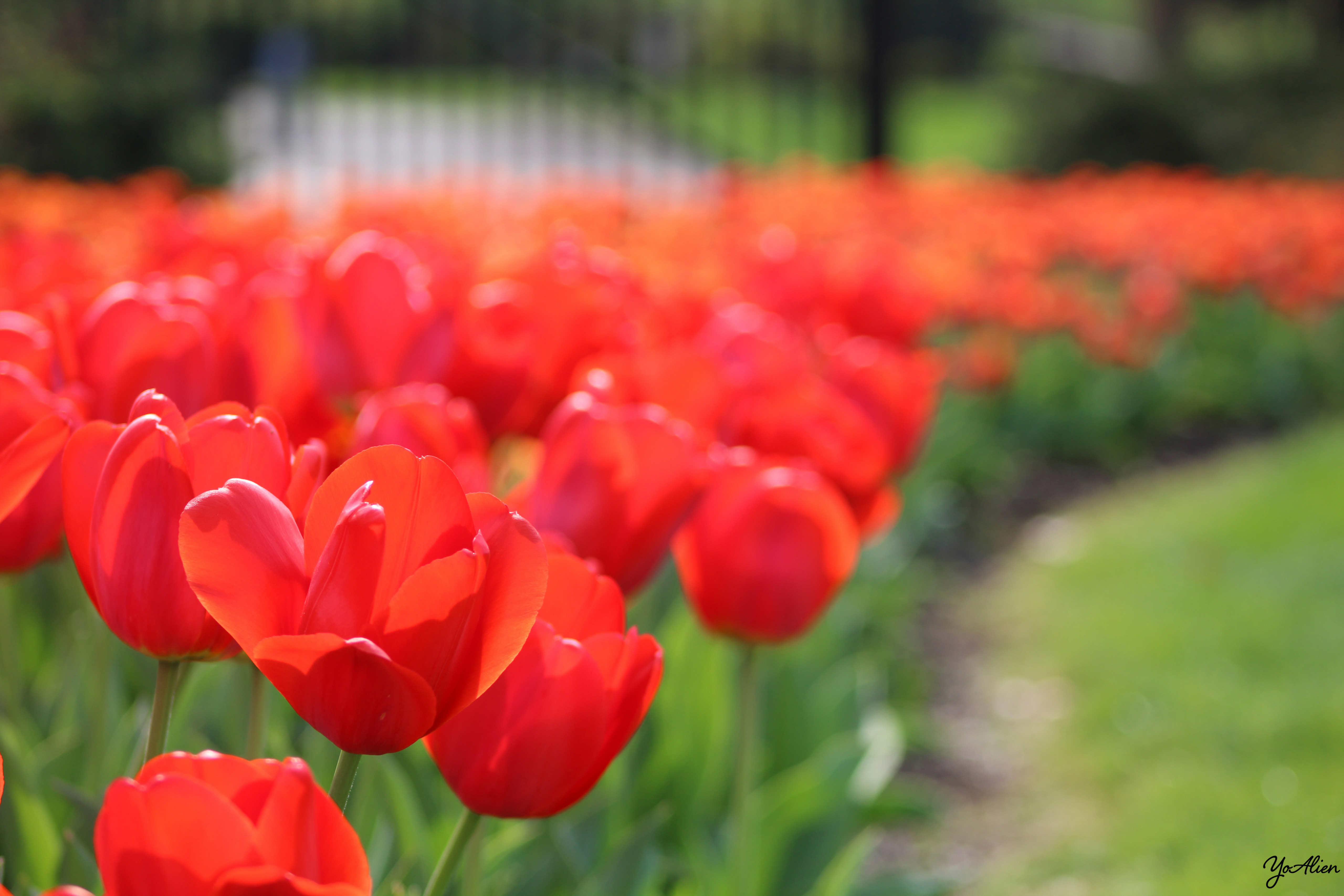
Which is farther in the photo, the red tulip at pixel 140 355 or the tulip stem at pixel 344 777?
the red tulip at pixel 140 355

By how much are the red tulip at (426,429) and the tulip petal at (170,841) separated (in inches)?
17.6

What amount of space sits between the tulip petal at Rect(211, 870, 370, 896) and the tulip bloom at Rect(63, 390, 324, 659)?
21cm

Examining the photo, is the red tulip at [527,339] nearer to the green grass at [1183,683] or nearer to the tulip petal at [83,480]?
the tulip petal at [83,480]

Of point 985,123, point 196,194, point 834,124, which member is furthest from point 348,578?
point 985,123

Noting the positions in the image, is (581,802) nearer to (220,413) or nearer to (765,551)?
(765,551)

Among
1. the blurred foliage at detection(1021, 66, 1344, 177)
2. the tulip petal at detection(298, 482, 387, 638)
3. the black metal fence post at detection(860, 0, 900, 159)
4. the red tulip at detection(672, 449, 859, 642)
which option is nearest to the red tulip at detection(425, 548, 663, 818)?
the tulip petal at detection(298, 482, 387, 638)

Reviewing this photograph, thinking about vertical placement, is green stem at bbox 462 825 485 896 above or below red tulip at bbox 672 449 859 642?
below

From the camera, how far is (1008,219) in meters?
6.49

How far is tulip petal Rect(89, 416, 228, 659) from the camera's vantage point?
→ 0.66 m

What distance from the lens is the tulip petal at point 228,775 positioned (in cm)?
54

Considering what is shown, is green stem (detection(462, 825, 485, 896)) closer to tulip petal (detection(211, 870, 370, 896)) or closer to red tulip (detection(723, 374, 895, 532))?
tulip petal (detection(211, 870, 370, 896))

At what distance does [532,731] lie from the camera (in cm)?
68

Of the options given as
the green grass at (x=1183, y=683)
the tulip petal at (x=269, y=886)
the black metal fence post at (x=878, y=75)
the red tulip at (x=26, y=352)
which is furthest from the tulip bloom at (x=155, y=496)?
the black metal fence post at (x=878, y=75)

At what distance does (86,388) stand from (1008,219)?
588 centimetres
